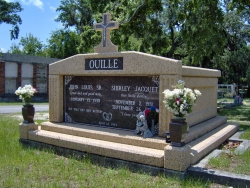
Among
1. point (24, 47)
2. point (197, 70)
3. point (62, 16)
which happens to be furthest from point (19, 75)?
point (24, 47)

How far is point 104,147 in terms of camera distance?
5293 millimetres

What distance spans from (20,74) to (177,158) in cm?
2239

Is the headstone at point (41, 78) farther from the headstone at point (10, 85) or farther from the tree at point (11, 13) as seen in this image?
the tree at point (11, 13)

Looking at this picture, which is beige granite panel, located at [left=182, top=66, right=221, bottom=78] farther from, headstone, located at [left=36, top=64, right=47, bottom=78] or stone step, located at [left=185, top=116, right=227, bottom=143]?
headstone, located at [left=36, top=64, right=47, bottom=78]

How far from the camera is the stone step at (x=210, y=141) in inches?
197

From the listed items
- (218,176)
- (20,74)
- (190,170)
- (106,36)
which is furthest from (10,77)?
(218,176)

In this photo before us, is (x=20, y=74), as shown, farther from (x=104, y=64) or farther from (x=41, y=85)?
(x=104, y=64)

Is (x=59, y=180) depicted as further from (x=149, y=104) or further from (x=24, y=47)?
(x=24, y=47)

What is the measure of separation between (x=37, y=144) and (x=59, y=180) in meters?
2.29

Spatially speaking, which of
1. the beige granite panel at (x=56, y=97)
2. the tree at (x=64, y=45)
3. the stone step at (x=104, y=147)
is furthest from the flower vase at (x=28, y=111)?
the tree at (x=64, y=45)

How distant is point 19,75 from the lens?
24.1m

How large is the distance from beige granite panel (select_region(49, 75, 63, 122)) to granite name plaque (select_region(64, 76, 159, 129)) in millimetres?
133

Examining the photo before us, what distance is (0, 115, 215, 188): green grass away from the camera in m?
4.21

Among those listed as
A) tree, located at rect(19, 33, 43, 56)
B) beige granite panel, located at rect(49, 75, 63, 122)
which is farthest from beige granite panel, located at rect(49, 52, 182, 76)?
tree, located at rect(19, 33, 43, 56)
